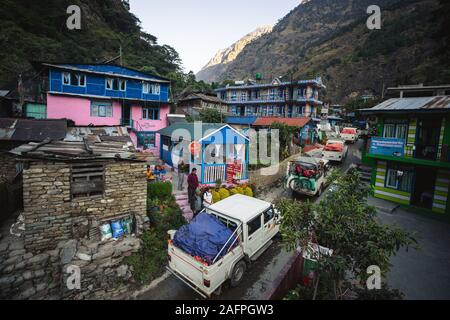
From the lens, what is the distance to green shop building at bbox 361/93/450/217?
11.6 metres

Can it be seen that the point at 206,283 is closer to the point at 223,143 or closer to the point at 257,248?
the point at 257,248

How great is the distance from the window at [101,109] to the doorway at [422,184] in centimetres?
2649

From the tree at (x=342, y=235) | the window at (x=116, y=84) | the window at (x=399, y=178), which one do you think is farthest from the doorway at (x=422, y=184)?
the window at (x=116, y=84)

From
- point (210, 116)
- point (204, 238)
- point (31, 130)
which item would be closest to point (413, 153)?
point (204, 238)

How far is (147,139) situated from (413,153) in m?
22.9

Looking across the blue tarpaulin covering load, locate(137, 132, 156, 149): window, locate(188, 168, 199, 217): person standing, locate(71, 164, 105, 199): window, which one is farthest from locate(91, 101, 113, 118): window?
the blue tarpaulin covering load

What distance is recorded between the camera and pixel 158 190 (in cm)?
1098

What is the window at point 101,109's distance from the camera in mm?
22219

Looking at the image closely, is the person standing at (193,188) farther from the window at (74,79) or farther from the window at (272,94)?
the window at (272,94)

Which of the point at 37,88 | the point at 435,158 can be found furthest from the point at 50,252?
the point at 37,88

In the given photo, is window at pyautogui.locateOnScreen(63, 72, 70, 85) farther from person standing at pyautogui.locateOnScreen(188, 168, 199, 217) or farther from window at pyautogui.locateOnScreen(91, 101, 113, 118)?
person standing at pyautogui.locateOnScreen(188, 168, 199, 217)

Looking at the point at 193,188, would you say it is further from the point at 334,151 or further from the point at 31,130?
the point at 334,151

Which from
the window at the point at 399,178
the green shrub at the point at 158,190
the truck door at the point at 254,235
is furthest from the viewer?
the window at the point at 399,178

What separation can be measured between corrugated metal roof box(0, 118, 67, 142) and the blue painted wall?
411 inches
